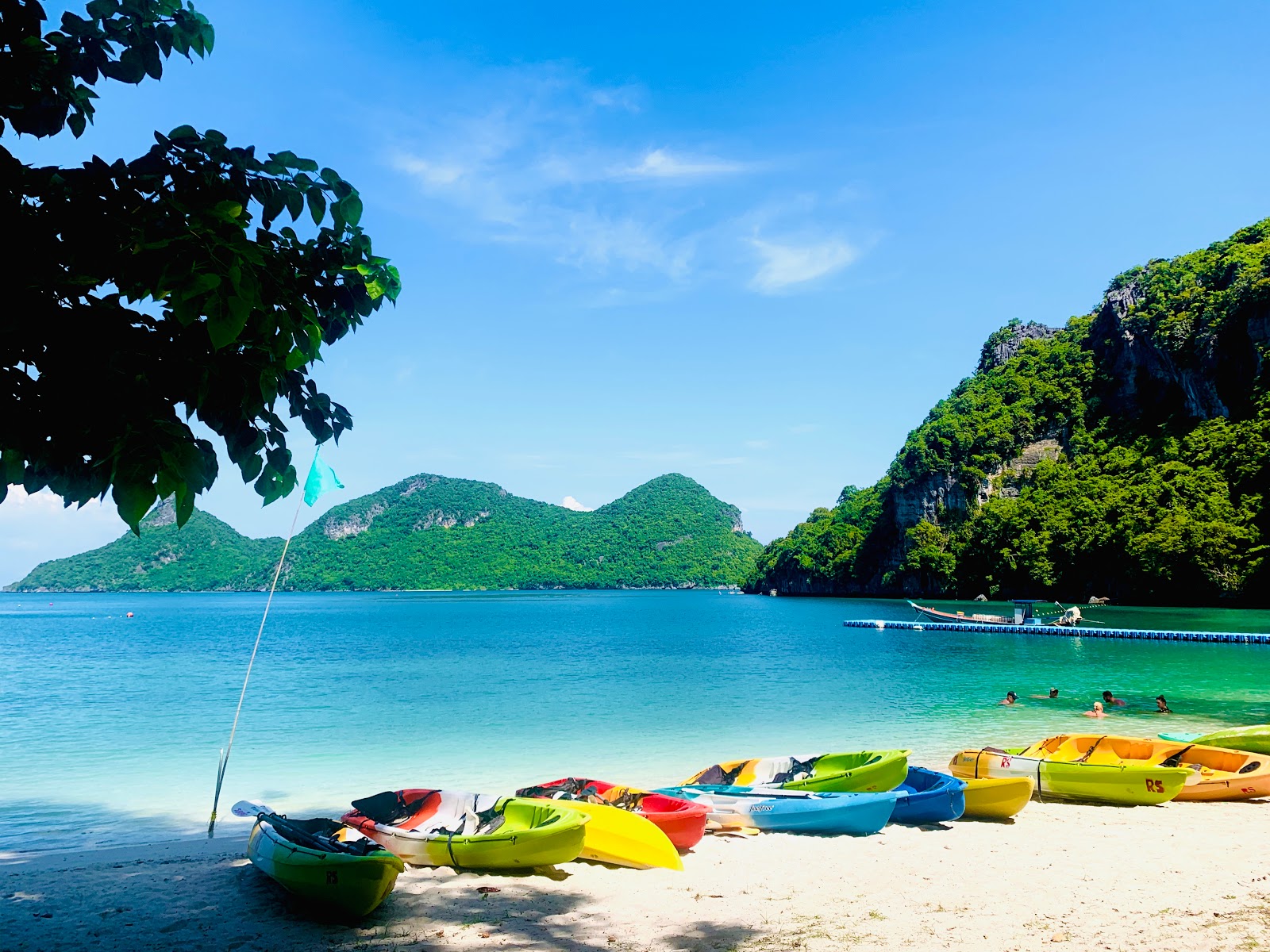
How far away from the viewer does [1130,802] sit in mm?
11664

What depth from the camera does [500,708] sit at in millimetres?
23656

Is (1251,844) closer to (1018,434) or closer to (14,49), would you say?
(14,49)

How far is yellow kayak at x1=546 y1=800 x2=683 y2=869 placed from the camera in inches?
342

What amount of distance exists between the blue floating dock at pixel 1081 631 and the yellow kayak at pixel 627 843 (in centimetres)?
4349

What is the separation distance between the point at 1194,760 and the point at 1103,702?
37.9ft

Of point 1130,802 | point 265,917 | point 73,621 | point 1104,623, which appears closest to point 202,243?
point 265,917

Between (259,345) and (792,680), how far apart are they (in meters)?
29.3

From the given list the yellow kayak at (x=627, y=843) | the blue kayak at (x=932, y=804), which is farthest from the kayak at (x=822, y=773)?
the yellow kayak at (x=627, y=843)

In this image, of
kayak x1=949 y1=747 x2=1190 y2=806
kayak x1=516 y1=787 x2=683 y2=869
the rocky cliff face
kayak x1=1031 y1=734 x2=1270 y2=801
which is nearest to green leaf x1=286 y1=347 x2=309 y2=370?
kayak x1=516 y1=787 x2=683 y2=869

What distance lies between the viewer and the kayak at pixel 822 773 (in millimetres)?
11125

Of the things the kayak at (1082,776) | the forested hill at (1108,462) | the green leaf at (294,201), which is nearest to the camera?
the green leaf at (294,201)

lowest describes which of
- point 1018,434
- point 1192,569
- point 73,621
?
point 73,621

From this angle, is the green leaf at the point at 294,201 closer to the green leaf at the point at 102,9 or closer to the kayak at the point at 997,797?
the green leaf at the point at 102,9

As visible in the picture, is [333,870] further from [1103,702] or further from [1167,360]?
[1167,360]
